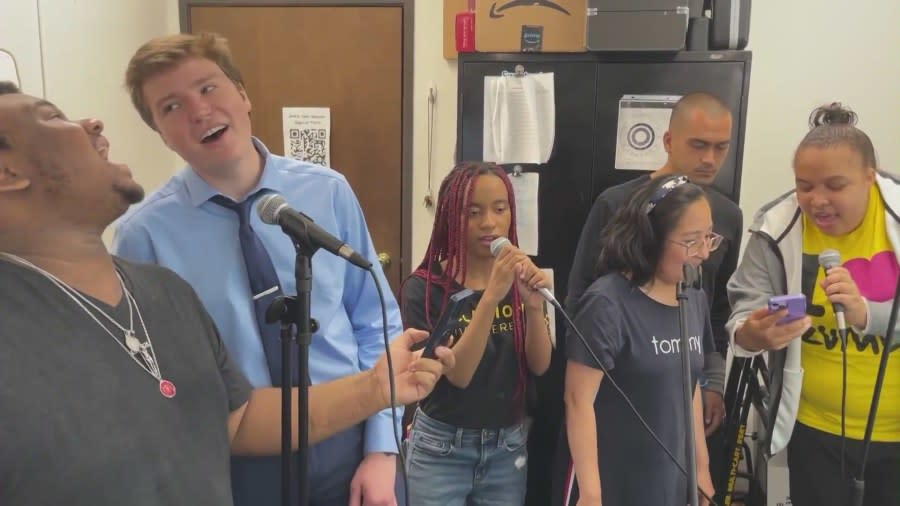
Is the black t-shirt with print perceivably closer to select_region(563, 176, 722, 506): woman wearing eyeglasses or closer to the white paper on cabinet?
select_region(563, 176, 722, 506): woman wearing eyeglasses

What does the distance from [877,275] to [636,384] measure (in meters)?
0.64

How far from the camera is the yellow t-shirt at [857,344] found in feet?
4.95

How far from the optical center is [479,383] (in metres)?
1.55

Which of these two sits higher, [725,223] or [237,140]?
[237,140]

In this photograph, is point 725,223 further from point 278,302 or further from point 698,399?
point 278,302

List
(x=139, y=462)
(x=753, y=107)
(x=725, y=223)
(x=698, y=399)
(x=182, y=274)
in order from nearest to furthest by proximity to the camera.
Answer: (x=139, y=462), (x=182, y=274), (x=698, y=399), (x=725, y=223), (x=753, y=107)

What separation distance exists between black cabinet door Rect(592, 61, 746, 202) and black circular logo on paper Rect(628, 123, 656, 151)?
0.19 ft

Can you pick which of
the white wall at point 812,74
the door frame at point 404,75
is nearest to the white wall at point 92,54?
the door frame at point 404,75

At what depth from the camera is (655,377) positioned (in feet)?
4.67

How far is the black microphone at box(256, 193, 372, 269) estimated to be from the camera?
Answer: 86 centimetres

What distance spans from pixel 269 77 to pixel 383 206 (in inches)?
30.6

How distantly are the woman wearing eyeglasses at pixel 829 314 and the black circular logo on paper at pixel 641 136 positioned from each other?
593mm

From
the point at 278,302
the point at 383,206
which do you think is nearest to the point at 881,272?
the point at 278,302

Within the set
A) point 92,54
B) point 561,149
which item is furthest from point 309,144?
point 561,149
